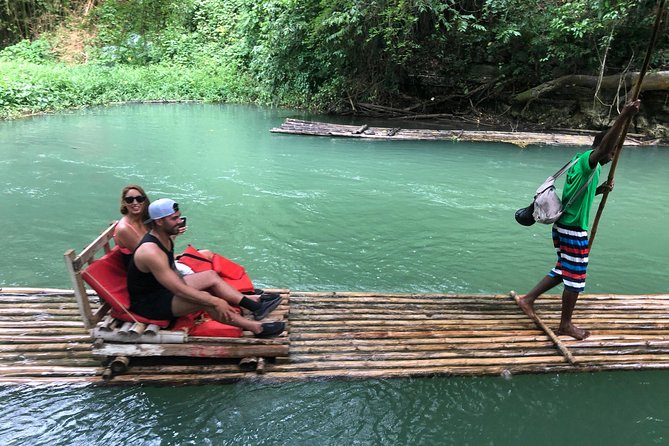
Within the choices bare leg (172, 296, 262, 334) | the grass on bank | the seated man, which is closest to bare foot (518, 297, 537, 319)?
the seated man

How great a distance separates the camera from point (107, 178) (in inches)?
333

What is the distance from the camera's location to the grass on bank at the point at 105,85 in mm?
14305

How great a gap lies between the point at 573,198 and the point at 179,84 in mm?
Answer: 18229

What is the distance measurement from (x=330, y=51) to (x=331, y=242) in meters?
11.8

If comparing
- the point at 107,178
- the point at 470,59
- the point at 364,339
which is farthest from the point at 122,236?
the point at 470,59

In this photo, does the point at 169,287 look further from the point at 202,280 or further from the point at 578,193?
the point at 578,193

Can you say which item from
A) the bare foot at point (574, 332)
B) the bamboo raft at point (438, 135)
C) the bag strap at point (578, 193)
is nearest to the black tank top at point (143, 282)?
the bag strap at point (578, 193)

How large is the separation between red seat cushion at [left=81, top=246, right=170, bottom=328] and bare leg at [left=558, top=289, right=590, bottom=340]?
9.44 feet

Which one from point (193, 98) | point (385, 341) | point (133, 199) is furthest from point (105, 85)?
point (385, 341)

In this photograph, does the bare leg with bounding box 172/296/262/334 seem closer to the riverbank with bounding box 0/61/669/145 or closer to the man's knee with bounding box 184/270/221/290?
the man's knee with bounding box 184/270/221/290

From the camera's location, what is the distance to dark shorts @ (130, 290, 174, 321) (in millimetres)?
3193

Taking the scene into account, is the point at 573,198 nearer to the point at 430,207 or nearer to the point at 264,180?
the point at 430,207

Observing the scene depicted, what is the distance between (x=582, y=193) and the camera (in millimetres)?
3301

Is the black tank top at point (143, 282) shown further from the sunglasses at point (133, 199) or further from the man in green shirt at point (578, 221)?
the man in green shirt at point (578, 221)
